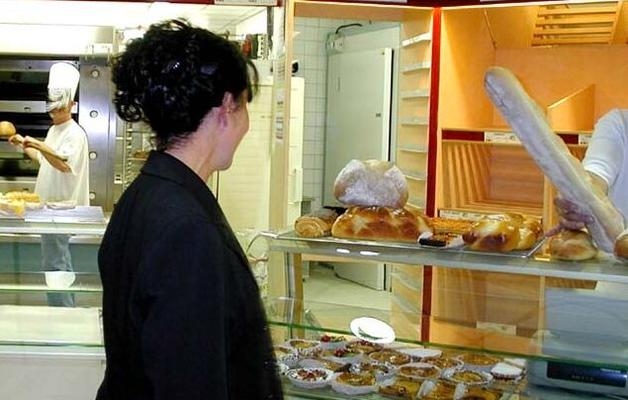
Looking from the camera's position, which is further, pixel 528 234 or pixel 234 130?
pixel 528 234

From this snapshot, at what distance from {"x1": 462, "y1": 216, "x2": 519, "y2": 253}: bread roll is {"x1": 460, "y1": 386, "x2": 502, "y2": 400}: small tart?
32cm

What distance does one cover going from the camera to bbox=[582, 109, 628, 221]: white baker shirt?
2.26 metres

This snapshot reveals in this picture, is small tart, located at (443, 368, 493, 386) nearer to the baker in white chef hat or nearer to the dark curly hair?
the dark curly hair

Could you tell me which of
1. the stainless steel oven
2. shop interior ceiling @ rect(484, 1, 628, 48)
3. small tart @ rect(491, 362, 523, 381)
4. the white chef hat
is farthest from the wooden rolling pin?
small tart @ rect(491, 362, 523, 381)

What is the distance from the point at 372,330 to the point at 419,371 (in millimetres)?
139

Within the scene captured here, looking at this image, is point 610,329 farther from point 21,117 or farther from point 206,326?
point 21,117

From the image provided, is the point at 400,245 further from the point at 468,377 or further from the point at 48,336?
the point at 48,336

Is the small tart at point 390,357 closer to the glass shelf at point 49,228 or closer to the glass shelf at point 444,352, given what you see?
the glass shelf at point 444,352

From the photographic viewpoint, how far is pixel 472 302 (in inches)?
71.6

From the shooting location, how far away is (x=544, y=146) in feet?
4.89

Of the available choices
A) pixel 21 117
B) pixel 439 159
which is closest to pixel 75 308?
pixel 439 159

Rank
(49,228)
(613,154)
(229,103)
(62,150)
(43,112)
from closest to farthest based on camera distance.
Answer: (229,103) → (613,154) → (49,228) → (62,150) → (43,112)

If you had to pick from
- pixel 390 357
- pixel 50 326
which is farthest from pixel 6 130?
pixel 390 357

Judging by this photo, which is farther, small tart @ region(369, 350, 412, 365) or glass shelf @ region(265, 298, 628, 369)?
small tart @ region(369, 350, 412, 365)
